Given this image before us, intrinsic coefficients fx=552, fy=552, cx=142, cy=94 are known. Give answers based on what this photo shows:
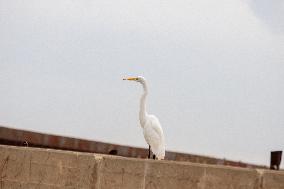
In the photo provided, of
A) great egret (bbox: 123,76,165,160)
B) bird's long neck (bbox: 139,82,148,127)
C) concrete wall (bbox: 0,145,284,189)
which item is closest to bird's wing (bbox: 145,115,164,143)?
great egret (bbox: 123,76,165,160)

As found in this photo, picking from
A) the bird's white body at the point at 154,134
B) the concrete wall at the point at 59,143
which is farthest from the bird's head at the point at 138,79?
the concrete wall at the point at 59,143

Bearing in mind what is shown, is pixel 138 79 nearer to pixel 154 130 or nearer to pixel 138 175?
pixel 154 130

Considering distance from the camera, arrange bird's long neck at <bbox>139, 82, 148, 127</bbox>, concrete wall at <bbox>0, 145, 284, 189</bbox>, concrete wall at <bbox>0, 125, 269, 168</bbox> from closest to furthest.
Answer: concrete wall at <bbox>0, 145, 284, 189</bbox> < bird's long neck at <bbox>139, 82, 148, 127</bbox> < concrete wall at <bbox>0, 125, 269, 168</bbox>

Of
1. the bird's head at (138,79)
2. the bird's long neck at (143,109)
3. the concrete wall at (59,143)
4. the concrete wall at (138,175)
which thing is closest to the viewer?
the concrete wall at (138,175)

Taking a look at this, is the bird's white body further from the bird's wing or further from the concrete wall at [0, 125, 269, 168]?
the concrete wall at [0, 125, 269, 168]

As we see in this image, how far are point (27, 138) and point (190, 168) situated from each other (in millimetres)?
8495

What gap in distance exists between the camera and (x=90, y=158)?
184 inches

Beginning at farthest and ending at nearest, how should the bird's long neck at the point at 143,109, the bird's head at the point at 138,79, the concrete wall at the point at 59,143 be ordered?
the concrete wall at the point at 59,143, the bird's head at the point at 138,79, the bird's long neck at the point at 143,109

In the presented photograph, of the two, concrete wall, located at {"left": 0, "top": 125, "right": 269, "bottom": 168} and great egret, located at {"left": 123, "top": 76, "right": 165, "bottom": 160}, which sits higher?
great egret, located at {"left": 123, "top": 76, "right": 165, "bottom": 160}

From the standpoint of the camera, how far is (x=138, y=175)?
15.1 ft

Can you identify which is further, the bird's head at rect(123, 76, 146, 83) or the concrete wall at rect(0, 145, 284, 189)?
the bird's head at rect(123, 76, 146, 83)

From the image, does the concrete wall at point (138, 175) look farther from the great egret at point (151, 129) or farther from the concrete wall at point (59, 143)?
the concrete wall at point (59, 143)

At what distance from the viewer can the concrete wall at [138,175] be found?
4.61 meters

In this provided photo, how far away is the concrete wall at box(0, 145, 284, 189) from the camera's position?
15.1 ft
